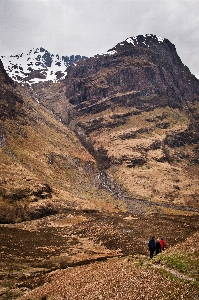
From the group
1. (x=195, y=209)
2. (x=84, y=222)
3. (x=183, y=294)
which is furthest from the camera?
(x=195, y=209)

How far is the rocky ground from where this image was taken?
24750mm

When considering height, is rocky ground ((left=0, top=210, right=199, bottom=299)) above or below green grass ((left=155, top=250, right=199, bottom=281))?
below

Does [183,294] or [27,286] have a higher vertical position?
[183,294]

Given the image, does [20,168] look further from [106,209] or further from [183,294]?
[183,294]

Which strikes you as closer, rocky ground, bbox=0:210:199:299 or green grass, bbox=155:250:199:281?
green grass, bbox=155:250:199:281

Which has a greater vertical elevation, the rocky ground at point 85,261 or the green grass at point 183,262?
the green grass at point 183,262

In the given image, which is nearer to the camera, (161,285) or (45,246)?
(161,285)

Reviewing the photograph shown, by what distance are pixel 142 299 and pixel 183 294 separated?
9.34 ft

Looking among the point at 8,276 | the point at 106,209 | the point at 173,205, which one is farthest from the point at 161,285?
the point at 173,205

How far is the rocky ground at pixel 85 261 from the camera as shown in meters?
24.8

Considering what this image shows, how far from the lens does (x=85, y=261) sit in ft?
217

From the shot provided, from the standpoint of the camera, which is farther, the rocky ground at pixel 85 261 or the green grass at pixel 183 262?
the rocky ground at pixel 85 261

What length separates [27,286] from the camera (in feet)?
139

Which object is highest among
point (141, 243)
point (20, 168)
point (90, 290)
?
point (20, 168)
